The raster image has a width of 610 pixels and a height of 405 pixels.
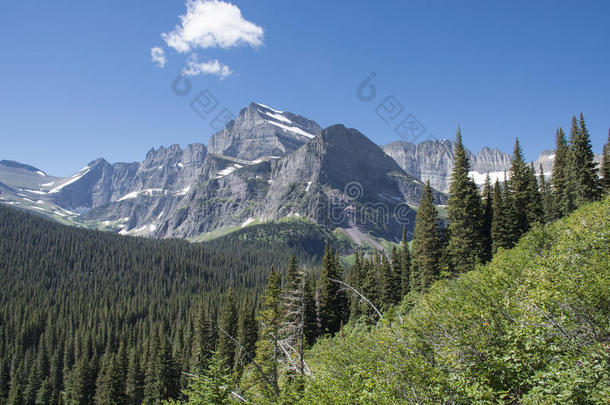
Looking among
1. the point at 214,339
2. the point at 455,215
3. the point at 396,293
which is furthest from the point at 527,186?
the point at 214,339

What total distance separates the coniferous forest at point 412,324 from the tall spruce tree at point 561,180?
0.98 ft

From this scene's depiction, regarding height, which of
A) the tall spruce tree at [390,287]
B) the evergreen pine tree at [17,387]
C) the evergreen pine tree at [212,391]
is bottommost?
the evergreen pine tree at [17,387]

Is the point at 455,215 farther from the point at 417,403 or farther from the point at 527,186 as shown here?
the point at 417,403

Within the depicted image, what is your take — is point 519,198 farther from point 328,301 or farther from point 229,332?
point 229,332

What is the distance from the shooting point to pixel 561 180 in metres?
60.8

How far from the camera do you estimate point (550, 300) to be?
1201 cm

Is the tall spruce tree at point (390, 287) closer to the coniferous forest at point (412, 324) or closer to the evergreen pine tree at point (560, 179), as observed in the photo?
the coniferous forest at point (412, 324)

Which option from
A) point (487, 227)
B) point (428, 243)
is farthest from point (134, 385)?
point (487, 227)

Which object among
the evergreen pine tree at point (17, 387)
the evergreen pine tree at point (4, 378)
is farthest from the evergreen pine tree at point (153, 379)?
the evergreen pine tree at point (4, 378)

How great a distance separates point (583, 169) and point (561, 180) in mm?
11615

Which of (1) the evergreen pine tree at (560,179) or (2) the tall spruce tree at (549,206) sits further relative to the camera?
(2) the tall spruce tree at (549,206)

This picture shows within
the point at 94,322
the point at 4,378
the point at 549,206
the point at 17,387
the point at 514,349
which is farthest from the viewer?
the point at 94,322

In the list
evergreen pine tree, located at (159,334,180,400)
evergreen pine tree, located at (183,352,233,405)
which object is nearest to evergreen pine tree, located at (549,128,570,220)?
evergreen pine tree, located at (183,352,233,405)

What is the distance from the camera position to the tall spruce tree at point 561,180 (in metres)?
55.8
